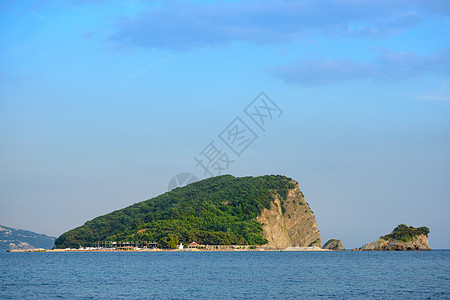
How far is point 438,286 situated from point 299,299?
21675mm

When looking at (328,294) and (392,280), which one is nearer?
(328,294)

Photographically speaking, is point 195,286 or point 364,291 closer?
point 364,291

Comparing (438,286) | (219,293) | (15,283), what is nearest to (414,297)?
(438,286)

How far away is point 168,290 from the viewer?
56.8 metres

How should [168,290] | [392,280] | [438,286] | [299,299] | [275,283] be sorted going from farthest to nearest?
1. [392,280]
2. [275,283]
3. [438,286]
4. [168,290]
5. [299,299]

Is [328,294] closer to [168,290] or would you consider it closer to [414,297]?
[414,297]

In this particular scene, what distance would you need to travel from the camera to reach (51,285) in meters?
62.1

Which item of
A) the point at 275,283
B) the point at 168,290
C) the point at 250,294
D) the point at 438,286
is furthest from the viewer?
the point at 275,283

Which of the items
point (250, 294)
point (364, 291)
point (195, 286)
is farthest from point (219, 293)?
point (364, 291)

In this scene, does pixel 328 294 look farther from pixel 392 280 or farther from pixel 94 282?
pixel 94 282

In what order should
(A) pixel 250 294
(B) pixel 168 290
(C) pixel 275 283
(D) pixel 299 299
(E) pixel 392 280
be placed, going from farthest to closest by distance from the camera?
1. (E) pixel 392 280
2. (C) pixel 275 283
3. (B) pixel 168 290
4. (A) pixel 250 294
5. (D) pixel 299 299

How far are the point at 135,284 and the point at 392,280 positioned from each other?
3504 centimetres

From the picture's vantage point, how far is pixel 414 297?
5097 centimetres

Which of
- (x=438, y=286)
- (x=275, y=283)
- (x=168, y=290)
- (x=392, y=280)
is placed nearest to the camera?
(x=168, y=290)
